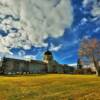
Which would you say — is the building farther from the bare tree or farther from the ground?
the ground

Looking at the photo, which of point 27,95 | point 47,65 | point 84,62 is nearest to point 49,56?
point 47,65

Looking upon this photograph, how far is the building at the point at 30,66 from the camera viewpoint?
104 meters

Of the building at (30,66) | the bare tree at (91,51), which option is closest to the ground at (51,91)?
the bare tree at (91,51)

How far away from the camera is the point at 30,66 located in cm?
12300

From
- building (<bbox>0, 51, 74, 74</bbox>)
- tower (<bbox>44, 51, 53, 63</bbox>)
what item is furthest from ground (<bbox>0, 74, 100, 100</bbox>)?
tower (<bbox>44, 51, 53, 63</bbox>)

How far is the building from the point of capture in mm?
104438

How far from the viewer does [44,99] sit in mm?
21328

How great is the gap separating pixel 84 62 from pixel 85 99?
151 feet

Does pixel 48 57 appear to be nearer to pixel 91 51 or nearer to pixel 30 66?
pixel 30 66

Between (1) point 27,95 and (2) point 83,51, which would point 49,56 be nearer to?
(2) point 83,51

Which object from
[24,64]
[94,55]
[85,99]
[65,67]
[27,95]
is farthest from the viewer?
Result: [65,67]

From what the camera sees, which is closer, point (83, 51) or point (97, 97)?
point (97, 97)

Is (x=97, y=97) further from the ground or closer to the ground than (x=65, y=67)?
closer to the ground

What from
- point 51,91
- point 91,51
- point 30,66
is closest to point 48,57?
point 30,66
